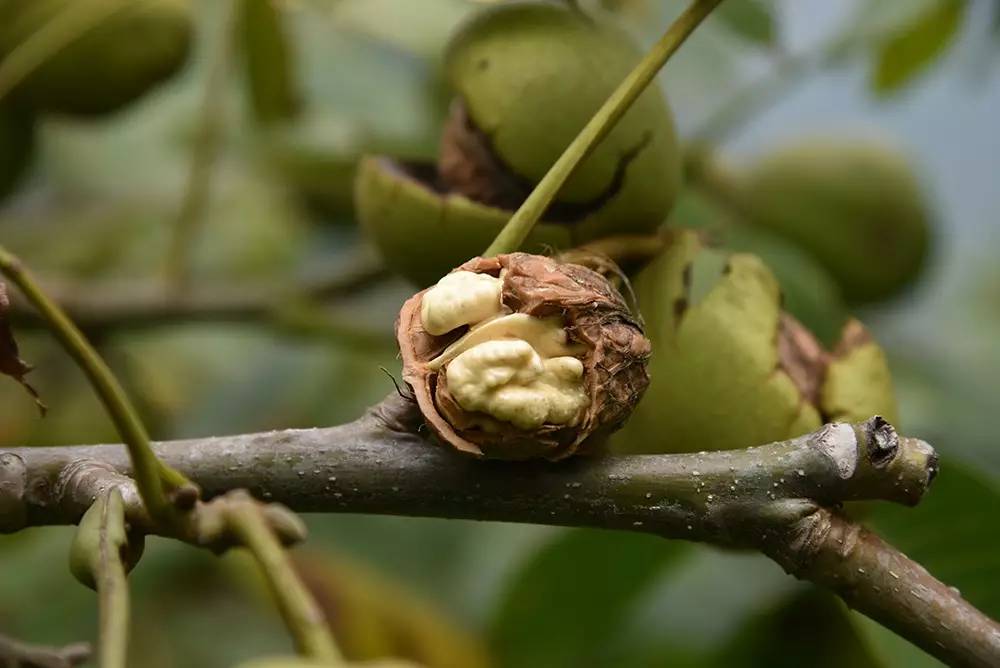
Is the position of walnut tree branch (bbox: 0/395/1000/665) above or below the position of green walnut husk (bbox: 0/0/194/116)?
below

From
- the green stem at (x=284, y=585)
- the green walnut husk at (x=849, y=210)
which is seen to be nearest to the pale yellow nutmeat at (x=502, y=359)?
the green stem at (x=284, y=585)

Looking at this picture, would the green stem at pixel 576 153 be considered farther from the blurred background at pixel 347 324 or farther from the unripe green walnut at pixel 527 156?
the blurred background at pixel 347 324

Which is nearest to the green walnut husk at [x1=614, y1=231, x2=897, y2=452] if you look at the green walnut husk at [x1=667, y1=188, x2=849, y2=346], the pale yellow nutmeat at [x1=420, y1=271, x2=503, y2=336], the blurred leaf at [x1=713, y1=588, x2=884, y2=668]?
the green walnut husk at [x1=667, y1=188, x2=849, y2=346]

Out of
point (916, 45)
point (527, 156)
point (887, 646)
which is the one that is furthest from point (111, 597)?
point (916, 45)

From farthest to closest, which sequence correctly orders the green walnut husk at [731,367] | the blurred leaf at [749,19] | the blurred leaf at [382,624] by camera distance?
1. the blurred leaf at [382,624]
2. the blurred leaf at [749,19]
3. the green walnut husk at [731,367]

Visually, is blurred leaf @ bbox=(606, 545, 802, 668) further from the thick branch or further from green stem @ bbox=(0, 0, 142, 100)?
green stem @ bbox=(0, 0, 142, 100)

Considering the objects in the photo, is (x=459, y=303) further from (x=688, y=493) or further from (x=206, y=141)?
(x=206, y=141)
